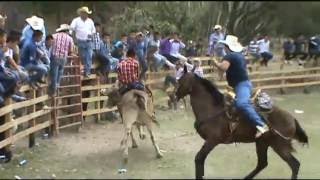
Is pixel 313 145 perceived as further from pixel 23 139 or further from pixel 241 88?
pixel 23 139

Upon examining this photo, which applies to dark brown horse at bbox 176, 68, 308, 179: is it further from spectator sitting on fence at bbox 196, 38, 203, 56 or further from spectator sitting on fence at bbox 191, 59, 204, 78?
spectator sitting on fence at bbox 196, 38, 203, 56

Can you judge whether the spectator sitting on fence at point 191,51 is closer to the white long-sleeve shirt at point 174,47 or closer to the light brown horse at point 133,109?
the white long-sleeve shirt at point 174,47

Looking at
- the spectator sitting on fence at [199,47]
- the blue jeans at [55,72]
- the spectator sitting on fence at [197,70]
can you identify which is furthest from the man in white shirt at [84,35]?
the spectator sitting on fence at [199,47]

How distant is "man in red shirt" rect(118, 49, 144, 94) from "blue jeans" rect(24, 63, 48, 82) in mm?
1594

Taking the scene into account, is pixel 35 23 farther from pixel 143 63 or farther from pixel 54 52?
pixel 143 63

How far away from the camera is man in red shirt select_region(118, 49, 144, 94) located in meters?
9.39

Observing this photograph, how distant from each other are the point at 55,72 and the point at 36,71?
821mm

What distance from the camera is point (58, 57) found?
10953 millimetres

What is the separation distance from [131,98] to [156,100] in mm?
6373

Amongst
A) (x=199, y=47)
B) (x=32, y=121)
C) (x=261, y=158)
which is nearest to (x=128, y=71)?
(x=32, y=121)

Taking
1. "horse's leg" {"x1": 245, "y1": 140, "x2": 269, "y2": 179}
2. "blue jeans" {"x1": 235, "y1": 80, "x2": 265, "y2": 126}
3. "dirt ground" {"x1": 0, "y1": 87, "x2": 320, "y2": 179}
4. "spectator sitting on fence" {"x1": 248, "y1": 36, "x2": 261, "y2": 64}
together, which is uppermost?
"spectator sitting on fence" {"x1": 248, "y1": 36, "x2": 261, "y2": 64}

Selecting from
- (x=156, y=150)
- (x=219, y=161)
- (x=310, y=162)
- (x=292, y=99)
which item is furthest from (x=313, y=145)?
(x=292, y=99)

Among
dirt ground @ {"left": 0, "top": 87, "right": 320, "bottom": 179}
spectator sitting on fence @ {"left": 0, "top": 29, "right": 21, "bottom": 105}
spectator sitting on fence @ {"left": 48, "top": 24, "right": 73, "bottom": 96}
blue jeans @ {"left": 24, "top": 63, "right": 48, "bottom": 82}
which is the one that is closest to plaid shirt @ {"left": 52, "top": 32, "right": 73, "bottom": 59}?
spectator sitting on fence @ {"left": 48, "top": 24, "right": 73, "bottom": 96}

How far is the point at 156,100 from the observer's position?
51.6 ft
